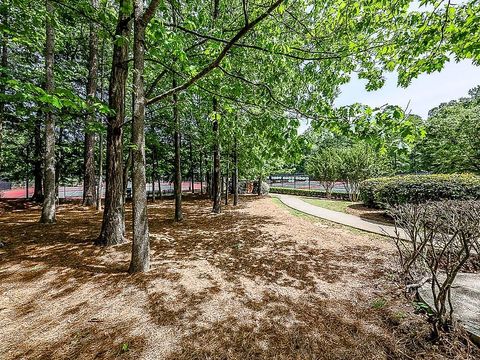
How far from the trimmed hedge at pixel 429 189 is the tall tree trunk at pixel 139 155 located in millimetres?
6875

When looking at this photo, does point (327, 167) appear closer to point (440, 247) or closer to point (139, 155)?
point (440, 247)

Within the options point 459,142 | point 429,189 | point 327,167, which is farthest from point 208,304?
point 459,142

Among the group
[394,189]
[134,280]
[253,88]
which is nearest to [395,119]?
[253,88]

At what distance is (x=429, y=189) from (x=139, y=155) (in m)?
10.7

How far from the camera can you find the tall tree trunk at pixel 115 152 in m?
5.23

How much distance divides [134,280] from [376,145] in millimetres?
4662

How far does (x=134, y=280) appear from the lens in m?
3.83

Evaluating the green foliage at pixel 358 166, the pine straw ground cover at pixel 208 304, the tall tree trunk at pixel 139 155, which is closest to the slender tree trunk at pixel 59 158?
the pine straw ground cover at pixel 208 304

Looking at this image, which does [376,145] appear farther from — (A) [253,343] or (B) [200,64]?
(B) [200,64]

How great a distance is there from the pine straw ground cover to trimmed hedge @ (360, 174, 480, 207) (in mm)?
4180

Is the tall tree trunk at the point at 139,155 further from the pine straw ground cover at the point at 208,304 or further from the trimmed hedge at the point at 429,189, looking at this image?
the trimmed hedge at the point at 429,189

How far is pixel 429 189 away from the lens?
28.4ft

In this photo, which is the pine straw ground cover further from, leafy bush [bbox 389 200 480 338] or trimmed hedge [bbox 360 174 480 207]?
trimmed hedge [bbox 360 174 480 207]

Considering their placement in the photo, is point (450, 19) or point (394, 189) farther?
point (394, 189)
